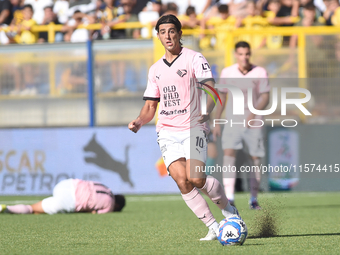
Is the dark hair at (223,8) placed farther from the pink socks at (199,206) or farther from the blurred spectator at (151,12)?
the pink socks at (199,206)

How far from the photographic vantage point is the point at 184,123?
543 cm

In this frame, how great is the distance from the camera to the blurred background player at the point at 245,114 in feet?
27.9

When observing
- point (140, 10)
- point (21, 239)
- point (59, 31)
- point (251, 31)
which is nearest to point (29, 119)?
point (59, 31)

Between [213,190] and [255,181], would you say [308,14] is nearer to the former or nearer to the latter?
[255,181]

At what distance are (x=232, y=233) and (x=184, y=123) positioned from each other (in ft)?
3.48

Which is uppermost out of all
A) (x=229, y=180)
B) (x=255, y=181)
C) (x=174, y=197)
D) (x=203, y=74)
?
(x=203, y=74)

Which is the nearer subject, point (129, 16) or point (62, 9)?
point (129, 16)

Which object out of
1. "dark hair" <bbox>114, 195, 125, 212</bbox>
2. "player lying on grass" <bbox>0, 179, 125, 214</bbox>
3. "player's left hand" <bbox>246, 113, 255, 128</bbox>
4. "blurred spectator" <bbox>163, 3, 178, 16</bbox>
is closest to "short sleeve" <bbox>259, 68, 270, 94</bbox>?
"player's left hand" <bbox>246, 113, 255, 128</bbox>

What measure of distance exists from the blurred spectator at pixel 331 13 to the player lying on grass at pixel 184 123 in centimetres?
697

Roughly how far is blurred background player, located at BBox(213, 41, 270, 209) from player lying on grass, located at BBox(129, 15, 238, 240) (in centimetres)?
295

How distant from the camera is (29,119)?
11.6 metres

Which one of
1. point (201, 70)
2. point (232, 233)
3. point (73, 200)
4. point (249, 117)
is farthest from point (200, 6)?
point (232, 233)

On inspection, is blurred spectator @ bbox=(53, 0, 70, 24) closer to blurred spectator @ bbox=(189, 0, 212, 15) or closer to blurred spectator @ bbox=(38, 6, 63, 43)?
blurred spectator @ bbox=(38, 6, 63, 43)

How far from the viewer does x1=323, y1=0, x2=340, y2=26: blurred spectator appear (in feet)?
38.5
